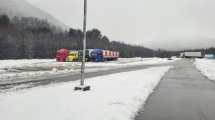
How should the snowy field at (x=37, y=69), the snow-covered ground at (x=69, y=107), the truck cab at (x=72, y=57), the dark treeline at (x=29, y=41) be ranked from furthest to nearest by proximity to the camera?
the dark treeline at (x=29, y=41), the truck cab at (x=72, y=57), the snowy field at (x=37, y=69), the snow-covered ground at (x=69, y=107)

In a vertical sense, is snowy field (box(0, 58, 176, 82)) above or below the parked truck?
below

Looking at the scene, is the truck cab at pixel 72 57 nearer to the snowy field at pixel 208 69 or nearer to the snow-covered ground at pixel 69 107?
the snowy field at pixel 208 69

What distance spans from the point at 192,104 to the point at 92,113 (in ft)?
13.3

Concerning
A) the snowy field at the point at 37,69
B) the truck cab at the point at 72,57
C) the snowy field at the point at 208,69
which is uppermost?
the truck cab at the point at 72,57

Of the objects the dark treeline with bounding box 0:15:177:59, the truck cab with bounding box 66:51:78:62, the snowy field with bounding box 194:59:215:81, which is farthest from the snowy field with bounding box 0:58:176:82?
the dark treeline with bounding box 0:15:177:59

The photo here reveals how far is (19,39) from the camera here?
79.9 meters

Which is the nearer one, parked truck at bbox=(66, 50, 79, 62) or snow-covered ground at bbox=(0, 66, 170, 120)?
snow-covered ground at bbox=(0, 66, 170, 120)

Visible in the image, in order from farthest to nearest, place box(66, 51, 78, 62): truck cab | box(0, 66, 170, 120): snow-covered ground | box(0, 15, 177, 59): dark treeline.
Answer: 1. box(0, 15, 177, 59): dark treeline
2. box(66, 51, 78, 62): truck cab
3. box(0, 66, 170, 120): snow-covered ground

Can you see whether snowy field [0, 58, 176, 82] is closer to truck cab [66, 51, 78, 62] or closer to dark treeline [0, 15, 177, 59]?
truck cab [66, 51, 78, 62]

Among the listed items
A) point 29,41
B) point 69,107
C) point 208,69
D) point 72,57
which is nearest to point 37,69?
point 208,69

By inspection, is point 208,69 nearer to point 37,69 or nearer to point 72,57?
point 37,69

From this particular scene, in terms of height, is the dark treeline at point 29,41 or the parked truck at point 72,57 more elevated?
the dark treeline at point 29,41

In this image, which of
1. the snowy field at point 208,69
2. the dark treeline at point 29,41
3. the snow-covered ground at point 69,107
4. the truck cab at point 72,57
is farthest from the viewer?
the dark treeline at point 29,41

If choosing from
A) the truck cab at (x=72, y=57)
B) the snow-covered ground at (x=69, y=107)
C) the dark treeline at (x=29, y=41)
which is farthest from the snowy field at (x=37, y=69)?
the dark treeline at (x=29, y=41)
